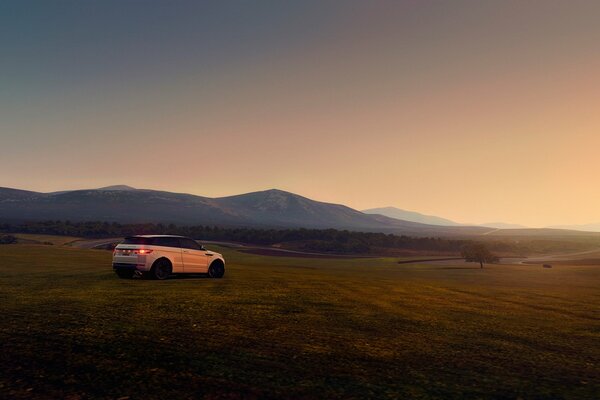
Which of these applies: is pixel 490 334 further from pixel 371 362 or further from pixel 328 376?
pixel 328 376

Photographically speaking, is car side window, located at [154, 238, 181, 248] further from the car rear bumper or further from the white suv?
the car rear bumper

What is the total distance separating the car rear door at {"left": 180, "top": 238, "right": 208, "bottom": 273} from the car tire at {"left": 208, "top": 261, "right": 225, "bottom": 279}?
381 mm

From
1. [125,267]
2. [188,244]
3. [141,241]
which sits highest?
[141,241]

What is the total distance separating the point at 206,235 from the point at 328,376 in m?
121

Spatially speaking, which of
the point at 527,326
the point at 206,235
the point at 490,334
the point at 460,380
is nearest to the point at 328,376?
the point at 460,380

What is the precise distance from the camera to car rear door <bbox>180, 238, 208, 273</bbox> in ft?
62.0

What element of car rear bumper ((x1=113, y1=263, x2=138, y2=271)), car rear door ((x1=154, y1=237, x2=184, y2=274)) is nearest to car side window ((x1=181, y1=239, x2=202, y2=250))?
car rear door ((x1=154, y1=237, x2=184, y2=274))

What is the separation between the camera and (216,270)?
806 inches

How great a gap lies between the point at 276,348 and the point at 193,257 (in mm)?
12348

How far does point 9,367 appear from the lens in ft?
20.1

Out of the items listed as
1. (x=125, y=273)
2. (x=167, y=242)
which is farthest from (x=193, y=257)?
(x=125, y=273)

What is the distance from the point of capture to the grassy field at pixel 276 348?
576 cm

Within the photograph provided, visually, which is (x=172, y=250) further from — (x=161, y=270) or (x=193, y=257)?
(x=193, y=257)

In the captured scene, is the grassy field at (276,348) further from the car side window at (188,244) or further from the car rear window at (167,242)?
the car side window at (188,244)
